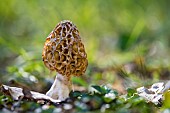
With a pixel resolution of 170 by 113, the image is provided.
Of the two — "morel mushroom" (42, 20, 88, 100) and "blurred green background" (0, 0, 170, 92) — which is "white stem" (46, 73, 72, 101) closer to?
"morel mushroom" (42, 20, 88, 100)

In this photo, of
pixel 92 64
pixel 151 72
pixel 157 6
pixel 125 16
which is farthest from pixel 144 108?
pixel 157 6

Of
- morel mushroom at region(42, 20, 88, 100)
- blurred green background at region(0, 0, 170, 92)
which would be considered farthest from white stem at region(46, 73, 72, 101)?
blurred green background at region(0, 0, 170, 92)

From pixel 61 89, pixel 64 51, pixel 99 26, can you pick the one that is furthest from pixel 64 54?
pixel 99 26

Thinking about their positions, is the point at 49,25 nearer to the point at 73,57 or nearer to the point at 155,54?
the point at 155,54

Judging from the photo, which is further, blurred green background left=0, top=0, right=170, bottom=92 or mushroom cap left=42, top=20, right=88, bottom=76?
blurred green background left=0, top=0, right=170, bottom=92

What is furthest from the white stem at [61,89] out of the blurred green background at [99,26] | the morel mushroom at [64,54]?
the blurred green background at [99,26]
